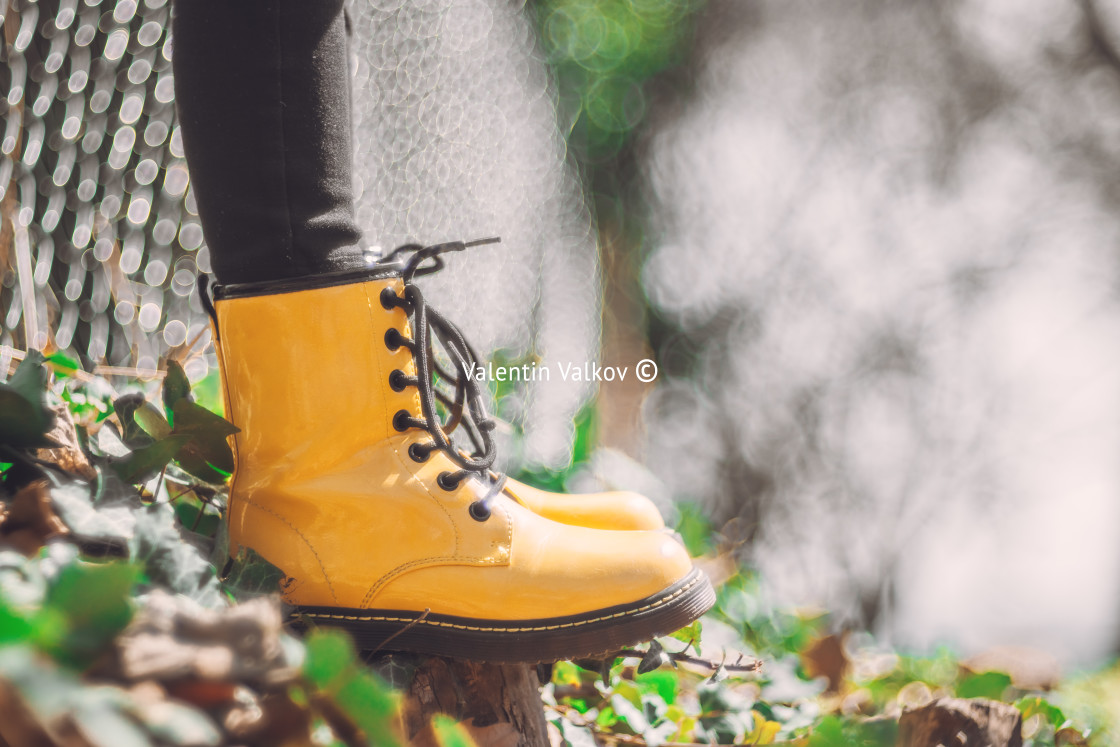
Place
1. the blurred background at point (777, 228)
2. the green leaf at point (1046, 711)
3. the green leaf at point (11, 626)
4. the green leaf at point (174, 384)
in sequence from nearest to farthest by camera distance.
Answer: the green leaf at point (11, 626) → the green leaf at point (174, 384) → the green leaf at point (1046, 711) → the blurred background at point (777, 228)

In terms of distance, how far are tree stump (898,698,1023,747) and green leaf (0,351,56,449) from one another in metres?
0.79

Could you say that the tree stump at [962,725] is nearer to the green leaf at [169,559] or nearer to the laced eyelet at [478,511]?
the laced eyelet at [478,511]

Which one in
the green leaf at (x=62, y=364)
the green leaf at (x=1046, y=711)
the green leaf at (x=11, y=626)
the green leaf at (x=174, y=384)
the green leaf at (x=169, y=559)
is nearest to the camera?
the green leaf at (x=11, y=626)

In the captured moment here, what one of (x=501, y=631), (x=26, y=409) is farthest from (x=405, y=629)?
(x=26, y=409)

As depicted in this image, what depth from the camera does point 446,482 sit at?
0.67 m

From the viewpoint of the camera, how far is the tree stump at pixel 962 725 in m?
0.71

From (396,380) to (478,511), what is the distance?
0.48 feet

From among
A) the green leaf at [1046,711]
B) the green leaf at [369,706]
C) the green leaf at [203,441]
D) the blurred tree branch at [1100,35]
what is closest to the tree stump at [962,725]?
the green leaf at [1046,711]

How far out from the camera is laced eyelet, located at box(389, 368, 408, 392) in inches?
26.9

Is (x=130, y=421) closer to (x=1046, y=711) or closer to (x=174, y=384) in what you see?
(x=174, y=384)

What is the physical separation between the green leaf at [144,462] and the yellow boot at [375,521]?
9cm

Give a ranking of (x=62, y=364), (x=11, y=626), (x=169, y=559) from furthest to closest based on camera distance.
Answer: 1. (x=62, y=364)
2. (x=169, y=559)
3. (x=11, y=626)

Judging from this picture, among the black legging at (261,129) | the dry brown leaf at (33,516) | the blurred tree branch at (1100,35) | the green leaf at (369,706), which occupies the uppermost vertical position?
the blurred tree branch at (1100,35)

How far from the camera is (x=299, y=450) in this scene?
0.65 metres
